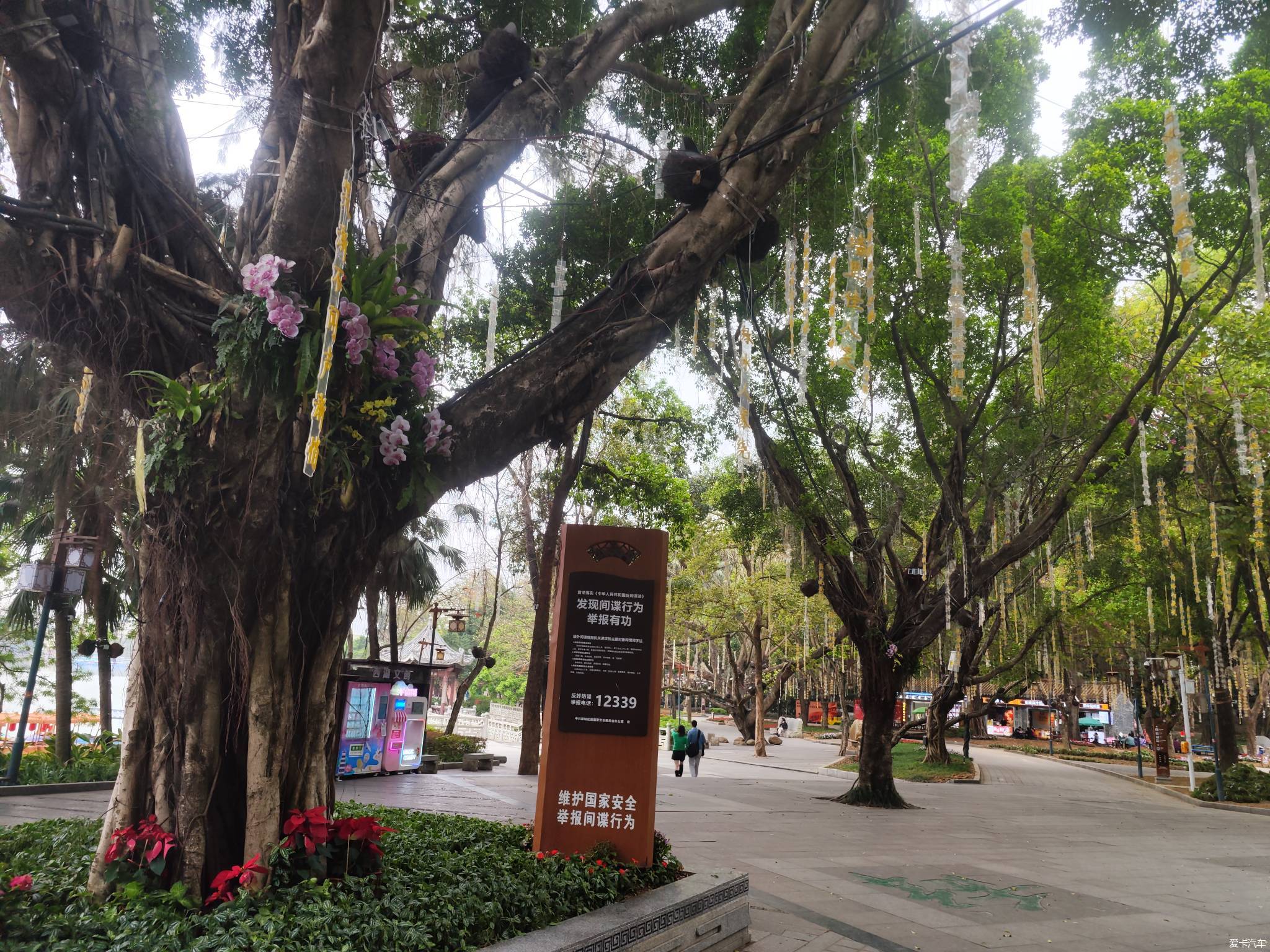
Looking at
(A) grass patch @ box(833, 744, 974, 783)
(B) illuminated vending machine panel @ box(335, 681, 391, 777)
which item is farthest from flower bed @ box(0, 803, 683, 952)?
(A) grass patch @ box(833, 744, 974, 783)

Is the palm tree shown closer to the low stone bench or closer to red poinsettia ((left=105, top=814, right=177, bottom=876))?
the low stone bench

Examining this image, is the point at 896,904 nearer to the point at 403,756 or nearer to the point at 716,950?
the point at 716,950

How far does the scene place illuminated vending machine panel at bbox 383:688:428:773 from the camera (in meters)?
14.4

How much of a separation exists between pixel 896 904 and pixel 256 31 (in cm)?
959

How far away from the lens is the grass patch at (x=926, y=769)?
65.1 feet

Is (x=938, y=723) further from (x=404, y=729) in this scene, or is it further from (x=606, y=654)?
(x=606, y=654)

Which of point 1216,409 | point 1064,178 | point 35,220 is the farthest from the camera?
point 1216,409

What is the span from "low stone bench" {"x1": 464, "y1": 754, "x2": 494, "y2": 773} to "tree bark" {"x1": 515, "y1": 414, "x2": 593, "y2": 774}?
57.7 inches

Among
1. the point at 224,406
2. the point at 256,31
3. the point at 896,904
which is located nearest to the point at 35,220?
the point at 224,406

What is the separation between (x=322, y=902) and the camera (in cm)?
363

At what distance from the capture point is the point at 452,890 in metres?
4.05

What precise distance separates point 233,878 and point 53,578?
8129 millimetres

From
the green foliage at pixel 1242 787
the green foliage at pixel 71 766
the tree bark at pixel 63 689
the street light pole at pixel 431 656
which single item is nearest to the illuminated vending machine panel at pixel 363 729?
the street light pole at pixel 431 656

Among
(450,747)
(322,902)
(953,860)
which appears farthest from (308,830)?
(450,747)
